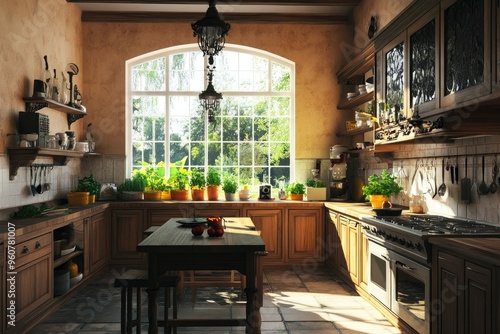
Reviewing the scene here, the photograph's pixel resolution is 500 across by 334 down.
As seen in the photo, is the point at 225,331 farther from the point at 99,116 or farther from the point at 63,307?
the point at 99,116

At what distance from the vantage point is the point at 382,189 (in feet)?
18.2

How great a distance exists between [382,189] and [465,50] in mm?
2271

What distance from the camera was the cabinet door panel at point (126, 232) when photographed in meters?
6.96

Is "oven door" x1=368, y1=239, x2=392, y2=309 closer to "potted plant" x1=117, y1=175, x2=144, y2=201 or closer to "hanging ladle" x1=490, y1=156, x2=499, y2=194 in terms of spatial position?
"hanging ladle" x1=490, y1=156, x2=499, y2=194

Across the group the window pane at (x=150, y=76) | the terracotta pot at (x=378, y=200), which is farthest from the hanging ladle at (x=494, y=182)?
the window pane at (x=150, y=76)

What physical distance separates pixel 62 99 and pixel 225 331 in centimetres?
359

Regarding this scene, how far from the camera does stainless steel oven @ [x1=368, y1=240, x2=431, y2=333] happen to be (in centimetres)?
371

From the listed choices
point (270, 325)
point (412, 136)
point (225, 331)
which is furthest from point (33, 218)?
point (412, 136)

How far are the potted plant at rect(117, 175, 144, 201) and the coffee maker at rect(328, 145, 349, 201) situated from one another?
2.74m

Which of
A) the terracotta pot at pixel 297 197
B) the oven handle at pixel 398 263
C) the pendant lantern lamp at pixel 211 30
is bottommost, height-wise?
the oven handle at pixel 398 263

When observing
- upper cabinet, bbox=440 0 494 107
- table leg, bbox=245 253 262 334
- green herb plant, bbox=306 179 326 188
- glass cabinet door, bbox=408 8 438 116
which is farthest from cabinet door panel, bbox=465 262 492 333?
green herb plant, bbox=306 179 326 188

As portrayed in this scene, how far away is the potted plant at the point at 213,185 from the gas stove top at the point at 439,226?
313 centimetres

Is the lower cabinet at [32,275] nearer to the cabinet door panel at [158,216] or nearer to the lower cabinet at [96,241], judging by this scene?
the lower cabinet at [96,241]

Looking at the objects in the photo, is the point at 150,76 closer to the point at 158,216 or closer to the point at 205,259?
the point at 158,216
